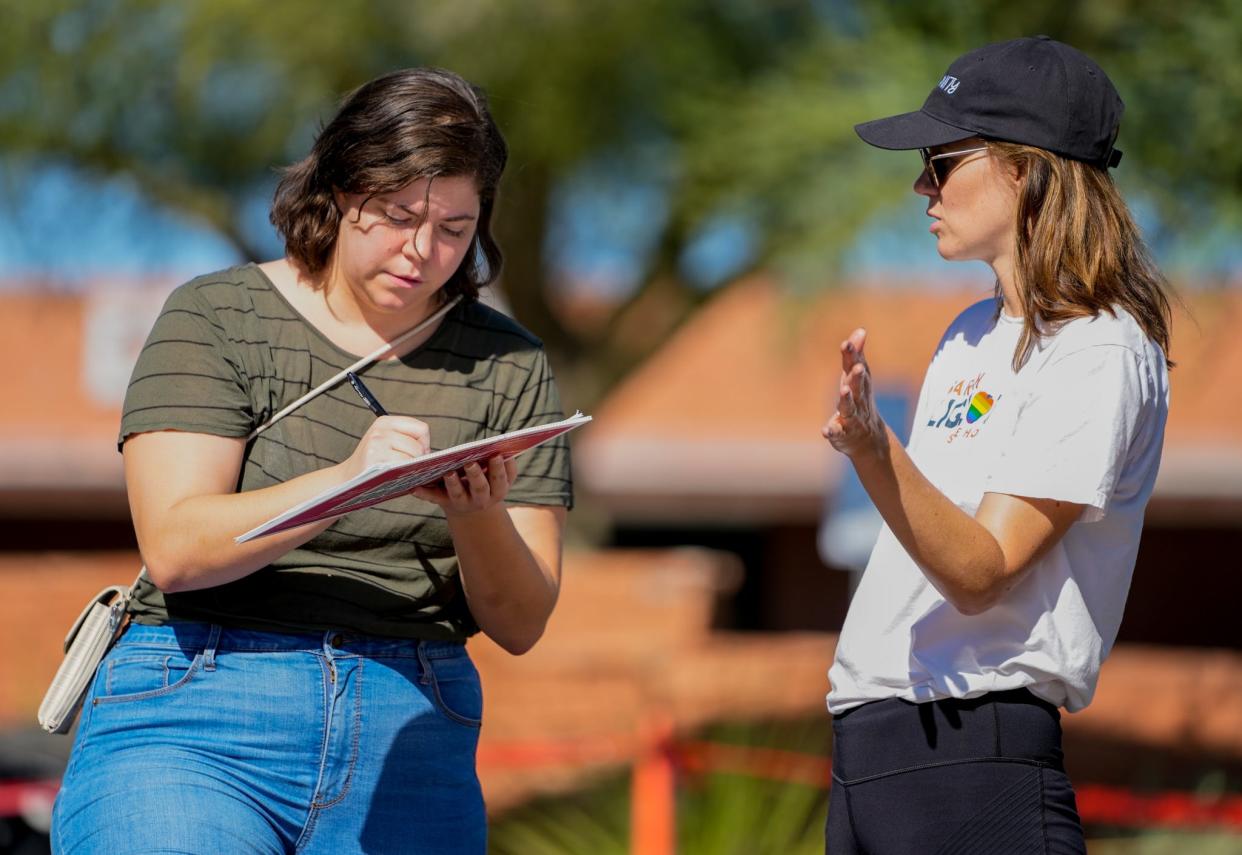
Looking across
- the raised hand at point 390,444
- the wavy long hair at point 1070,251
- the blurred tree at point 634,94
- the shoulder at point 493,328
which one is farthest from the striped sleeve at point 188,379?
the blurred tree at point 634,94

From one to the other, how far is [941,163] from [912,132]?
58 millimetres

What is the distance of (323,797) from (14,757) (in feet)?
11.2

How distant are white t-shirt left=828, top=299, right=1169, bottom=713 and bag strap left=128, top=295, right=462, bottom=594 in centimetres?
76

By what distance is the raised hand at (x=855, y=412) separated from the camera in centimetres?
176

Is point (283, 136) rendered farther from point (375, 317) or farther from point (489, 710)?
point (375, 317)

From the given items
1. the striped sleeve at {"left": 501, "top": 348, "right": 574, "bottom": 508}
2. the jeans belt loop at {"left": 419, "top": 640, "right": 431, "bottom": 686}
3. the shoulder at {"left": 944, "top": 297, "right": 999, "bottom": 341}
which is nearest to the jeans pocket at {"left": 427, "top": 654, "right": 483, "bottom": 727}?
the jeans belt loop at {"left": 419, "top": 640, "right": 431, "bottom": 686}

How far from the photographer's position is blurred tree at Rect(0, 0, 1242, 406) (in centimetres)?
480

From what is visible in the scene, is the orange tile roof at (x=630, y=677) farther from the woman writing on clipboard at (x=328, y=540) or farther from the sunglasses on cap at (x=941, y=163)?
the sunglasses on cap at (x=941, y=163)

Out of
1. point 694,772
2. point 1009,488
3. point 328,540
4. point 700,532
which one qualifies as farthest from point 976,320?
point 700,532

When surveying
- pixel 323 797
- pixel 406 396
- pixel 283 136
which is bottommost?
pixel 323 797

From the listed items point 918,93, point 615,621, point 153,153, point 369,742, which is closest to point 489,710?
point 615,621

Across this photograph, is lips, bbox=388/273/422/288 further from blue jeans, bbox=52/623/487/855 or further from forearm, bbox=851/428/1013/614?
A: forearm, bbox=851/428/1013/614

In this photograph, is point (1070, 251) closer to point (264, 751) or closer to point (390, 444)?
point (390, 444)

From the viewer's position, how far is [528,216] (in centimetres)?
820
